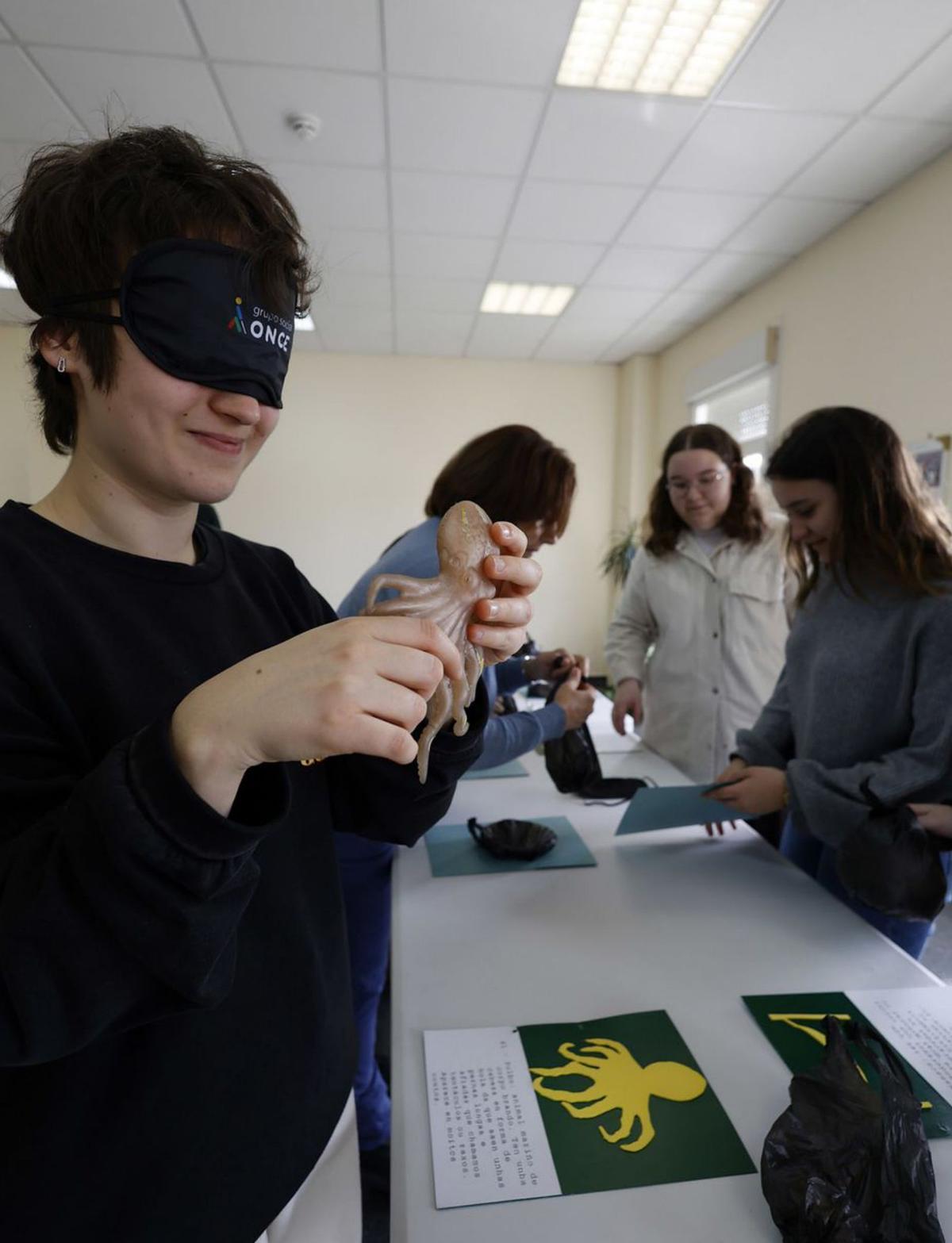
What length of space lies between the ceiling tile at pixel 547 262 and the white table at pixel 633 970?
154 inches

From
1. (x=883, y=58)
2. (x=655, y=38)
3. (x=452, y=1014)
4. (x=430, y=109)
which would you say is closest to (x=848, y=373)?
(x=883, y=58)

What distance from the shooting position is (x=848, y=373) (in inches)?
159

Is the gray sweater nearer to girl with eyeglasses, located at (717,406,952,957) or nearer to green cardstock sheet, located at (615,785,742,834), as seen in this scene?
girl with eyeglasses, located at (717,406,952,957)

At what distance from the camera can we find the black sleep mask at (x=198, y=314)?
0.70m

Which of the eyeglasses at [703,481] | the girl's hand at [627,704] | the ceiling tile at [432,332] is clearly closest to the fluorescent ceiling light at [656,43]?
the eyeglasses at [703,481]

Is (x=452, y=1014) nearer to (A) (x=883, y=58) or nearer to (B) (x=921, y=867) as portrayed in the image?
(B) (x=921, y=867)

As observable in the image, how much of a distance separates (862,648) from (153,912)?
5.12ft

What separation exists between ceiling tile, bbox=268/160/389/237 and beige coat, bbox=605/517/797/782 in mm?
2607

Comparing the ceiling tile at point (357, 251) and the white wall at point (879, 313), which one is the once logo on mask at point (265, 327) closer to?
the white wall at point (879, 313)

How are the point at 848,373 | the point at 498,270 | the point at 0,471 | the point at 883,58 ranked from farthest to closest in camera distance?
1. the point at 0,471
2. the point at 498,270
3. the point at 848,373
4. the point at 883,58

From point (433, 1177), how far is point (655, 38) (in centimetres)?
359

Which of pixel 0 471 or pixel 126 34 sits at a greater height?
pixel 126 34

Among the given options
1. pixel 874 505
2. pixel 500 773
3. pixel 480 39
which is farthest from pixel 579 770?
pixel 480 39

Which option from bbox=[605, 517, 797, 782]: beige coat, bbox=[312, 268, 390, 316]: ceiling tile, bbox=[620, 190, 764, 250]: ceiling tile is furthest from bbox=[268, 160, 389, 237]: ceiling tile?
bbox=[605, 517, 797, 782]: beige coat
